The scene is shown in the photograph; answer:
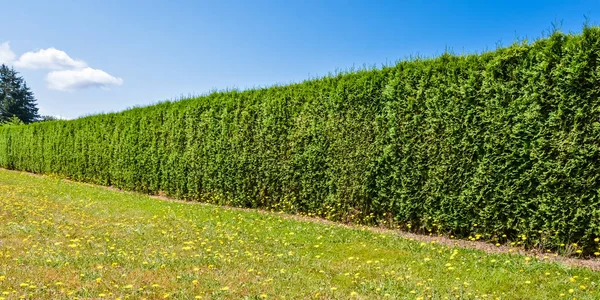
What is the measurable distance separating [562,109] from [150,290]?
6.42 meters

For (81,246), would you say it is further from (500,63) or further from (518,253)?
(500,63)

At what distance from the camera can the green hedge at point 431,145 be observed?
6395 mm

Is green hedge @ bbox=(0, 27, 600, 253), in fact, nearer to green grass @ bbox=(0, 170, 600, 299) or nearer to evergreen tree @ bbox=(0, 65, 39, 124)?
green grass @ bbox=(0, 170, 600, 299)

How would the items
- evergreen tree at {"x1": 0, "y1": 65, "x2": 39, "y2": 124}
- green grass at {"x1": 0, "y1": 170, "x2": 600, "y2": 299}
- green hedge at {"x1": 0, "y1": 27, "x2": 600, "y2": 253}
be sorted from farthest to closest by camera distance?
evergreen tree at {"x1": 0, "y1": 65, "x2": 39, "y2": 124}
green hedge at {"x1": 0, "y1": 27, "x2": 600, "y2": 253}
green grass at {"x1": 0, "y1": 170, "x2": 600, "y2": 299}

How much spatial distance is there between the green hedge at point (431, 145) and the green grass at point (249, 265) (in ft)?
3.56

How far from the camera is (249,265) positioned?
582 cm

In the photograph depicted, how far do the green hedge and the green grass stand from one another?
42.7 inches

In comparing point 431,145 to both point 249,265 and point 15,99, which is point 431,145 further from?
point 15,99

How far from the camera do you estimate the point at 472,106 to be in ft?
24.4

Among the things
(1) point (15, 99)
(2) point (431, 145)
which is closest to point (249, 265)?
(2) point (431, 145)

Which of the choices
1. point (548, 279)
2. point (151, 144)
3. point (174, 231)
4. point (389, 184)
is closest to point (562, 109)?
point (548, 279)

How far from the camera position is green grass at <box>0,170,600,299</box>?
4.70 m

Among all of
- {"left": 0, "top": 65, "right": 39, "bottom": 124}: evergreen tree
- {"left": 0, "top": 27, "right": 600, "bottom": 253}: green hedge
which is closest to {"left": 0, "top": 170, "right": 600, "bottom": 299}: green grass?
{"left": 0, "top": 27, "right": 600, "bottom": 253}: green hedge

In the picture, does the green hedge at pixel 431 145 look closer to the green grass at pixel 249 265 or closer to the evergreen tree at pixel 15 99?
the green grass at pixel 249 265
